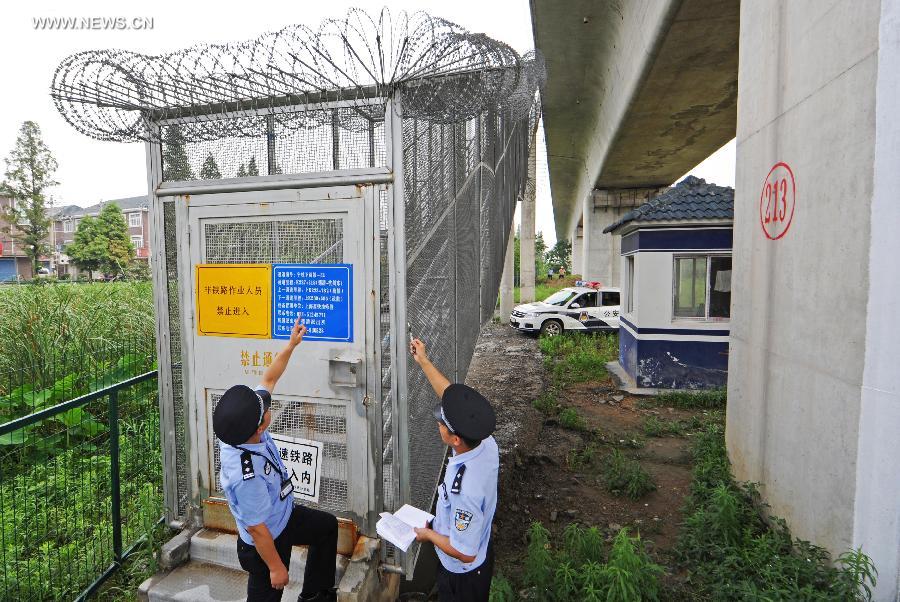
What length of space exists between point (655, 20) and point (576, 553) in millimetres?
7092

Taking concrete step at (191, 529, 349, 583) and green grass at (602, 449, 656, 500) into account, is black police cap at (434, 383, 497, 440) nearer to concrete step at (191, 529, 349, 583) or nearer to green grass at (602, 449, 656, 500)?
concrete step at (191, 529, 349, 583)

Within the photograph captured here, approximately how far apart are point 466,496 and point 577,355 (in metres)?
9.66

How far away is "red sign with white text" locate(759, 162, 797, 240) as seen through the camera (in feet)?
11.7

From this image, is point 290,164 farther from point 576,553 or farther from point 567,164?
point 567,164

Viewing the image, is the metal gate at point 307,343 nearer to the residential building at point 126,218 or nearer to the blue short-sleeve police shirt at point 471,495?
the blue short-sleeve police shirt at point 471,495

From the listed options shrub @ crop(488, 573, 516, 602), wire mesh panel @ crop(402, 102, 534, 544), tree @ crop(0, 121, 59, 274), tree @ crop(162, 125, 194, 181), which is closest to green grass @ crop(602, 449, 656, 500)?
wire mesh panel @ crop(402, 102, 534, 544)

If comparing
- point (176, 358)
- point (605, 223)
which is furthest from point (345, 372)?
point (605, 223)

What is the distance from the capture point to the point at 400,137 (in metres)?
2.62

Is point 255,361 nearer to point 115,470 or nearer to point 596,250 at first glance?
point 115,470

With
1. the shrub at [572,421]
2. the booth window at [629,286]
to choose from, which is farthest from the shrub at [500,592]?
the booth window at [629,286]

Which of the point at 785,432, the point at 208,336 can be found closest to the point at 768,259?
the point at 785,432

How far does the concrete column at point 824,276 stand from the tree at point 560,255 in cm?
6742

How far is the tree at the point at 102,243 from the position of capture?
37875 millimetres

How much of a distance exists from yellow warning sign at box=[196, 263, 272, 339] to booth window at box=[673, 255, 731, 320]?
7584 mm
